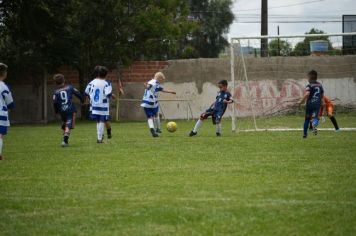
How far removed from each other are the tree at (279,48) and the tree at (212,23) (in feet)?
95.4

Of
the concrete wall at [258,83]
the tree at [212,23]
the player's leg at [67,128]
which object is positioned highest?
the tree at [212,23]

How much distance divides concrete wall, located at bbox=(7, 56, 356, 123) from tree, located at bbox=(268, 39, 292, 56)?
0.57 m

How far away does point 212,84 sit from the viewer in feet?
108

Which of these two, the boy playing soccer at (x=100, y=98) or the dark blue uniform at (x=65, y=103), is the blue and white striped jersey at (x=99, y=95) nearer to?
the boy playing soccer at (x=100, y=98)

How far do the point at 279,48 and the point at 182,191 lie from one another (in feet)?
83.4

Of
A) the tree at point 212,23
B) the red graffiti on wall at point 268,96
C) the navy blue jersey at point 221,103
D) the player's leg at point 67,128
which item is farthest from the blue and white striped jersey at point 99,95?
the tree at point 212,23

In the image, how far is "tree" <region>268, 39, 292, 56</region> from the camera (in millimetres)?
32125

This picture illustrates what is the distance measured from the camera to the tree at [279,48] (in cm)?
3212

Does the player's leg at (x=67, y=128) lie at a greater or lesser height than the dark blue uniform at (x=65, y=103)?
lesser

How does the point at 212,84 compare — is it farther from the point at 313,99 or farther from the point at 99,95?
the point at 99,95

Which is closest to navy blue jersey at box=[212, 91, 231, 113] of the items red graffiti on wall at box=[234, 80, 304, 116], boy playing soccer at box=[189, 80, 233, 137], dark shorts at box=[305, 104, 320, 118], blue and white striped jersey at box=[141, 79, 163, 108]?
boy playing soccer at box=[189, 80, 233, 137]

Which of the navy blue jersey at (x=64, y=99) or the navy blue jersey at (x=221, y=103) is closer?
the navy blue jersey at (x=64, y=99)

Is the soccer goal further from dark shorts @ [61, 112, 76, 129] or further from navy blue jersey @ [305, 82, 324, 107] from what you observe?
dark shorts @ [61, 112, 76, 129]

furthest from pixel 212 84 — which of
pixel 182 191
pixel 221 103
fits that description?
pixel 182 191
